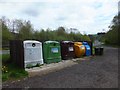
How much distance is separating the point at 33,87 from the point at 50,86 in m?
0.55

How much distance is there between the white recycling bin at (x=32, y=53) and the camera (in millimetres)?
9948

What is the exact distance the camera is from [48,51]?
11727 millimetres

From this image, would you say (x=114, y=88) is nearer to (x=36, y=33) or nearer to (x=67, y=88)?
(x=67, y=88)

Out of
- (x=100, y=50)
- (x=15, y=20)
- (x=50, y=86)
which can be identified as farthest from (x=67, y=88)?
(x=15, y=20)

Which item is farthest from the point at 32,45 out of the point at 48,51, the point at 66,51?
the point at 66,51

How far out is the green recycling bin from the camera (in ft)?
38.1

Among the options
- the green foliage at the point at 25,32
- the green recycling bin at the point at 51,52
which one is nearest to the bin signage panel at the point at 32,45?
the green recycling bin at the point at 51,52

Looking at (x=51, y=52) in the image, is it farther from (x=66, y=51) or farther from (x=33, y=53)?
(x=66, y=51)

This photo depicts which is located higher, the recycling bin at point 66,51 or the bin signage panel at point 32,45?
the bin signage panel at point 32,45

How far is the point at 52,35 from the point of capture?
149ft

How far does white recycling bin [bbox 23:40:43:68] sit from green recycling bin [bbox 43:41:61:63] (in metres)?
0.74

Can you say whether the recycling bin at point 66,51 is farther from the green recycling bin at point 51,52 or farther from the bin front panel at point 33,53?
the bin front panel at point 33,53

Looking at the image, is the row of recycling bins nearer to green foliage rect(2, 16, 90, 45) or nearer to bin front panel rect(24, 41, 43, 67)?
bin front panel rect(24, 41, 43, 67)

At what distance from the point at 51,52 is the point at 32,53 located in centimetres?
192
